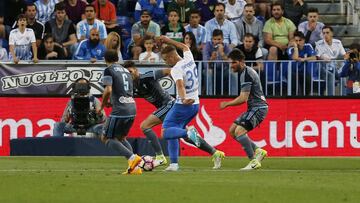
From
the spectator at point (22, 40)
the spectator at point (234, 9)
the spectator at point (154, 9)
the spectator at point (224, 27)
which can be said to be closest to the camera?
the spectator at point (22, 40)

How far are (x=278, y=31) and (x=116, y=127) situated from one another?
10186mm

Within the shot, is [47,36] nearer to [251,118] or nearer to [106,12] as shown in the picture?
[106,12]

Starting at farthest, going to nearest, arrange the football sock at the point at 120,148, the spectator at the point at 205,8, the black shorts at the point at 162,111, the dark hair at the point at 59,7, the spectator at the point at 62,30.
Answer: the spectator at the point at 205,8, the spectator at the point at 62,30, the dark hair at the point at 59,7, the black shorts at the point at 162,111, the football sock at the point at 120,148

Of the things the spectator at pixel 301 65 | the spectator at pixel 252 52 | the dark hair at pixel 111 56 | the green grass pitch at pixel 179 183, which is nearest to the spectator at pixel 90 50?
the spectator at pixel 252 52

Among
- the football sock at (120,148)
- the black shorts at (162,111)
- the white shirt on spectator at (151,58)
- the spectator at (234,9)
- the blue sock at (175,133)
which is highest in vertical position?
the spectator at (234,9)

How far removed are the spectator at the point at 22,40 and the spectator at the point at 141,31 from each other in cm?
233

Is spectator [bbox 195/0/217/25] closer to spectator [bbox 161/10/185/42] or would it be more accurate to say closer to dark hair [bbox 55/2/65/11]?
spectator [bbox 161/10/185/42]

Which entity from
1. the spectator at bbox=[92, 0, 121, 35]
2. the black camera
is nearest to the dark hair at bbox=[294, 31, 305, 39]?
the spectator at bbox=[92, 0, 121, 35]

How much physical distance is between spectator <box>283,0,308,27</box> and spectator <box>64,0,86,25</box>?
502 cm

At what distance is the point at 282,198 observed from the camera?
1490 centimetres

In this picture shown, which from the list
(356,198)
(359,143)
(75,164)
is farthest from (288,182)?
(359,143)

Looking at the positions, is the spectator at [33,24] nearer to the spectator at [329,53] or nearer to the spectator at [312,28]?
the spectator at [312,28]

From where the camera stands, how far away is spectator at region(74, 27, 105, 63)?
93.0 feet

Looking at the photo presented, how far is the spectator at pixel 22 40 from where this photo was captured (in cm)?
2825
